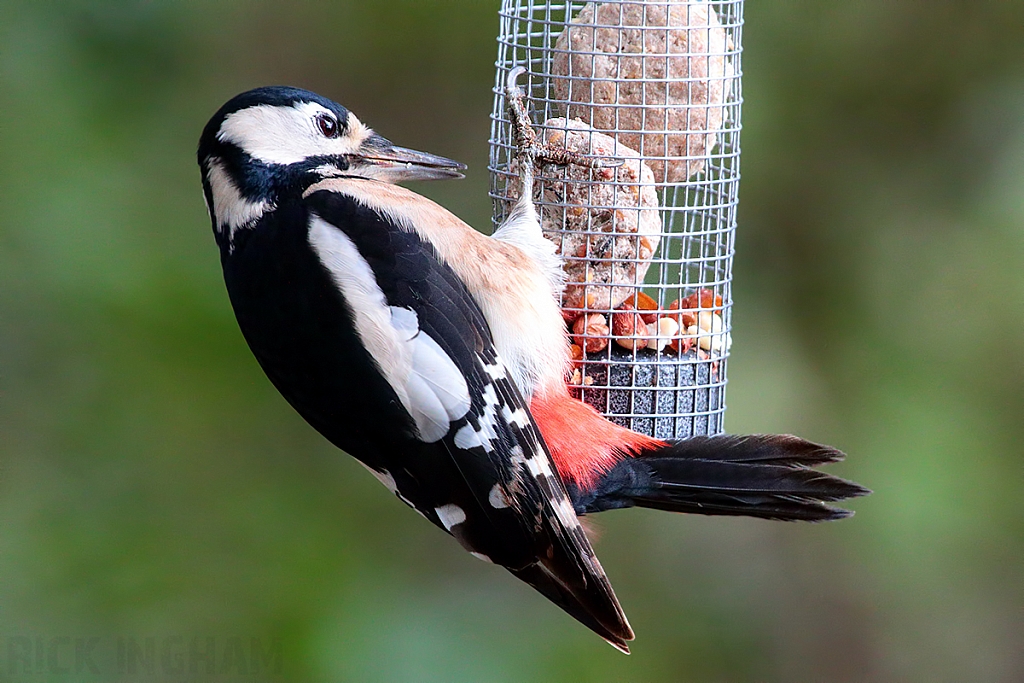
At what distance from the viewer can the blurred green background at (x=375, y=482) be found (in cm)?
327

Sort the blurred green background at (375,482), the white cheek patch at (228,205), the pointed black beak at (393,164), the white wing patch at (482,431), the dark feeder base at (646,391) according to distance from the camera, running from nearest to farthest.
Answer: the white wing patch at (482,431) < the white cheek patch at (228,205) < the pointed black beak at (393,164) < the dark feeder base at (646,391) < the blurred green background at (375,482)

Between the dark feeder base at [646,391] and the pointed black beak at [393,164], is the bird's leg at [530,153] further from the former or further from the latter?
the dark feeder base at [646,391]

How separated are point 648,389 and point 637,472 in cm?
22

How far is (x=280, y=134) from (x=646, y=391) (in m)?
0.86

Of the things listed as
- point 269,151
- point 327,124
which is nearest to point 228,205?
point 269,151

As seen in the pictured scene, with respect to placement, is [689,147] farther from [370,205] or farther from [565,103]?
[370,205]

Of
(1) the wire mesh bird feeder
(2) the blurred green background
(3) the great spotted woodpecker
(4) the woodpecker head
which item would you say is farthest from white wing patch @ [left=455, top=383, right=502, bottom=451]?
(2) the blurred green background

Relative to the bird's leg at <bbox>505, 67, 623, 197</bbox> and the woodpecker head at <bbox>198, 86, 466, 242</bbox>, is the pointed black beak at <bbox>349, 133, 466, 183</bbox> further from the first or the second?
the bird's leg at <bbox>505, 67, 623, 197</bbox>

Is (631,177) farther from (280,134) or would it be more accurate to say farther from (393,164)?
(280,134)

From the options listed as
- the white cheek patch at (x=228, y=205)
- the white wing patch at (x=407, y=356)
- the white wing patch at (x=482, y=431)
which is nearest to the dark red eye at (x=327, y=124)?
the white cheek patch at (x=228, y=205)

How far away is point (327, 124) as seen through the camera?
2131 mm

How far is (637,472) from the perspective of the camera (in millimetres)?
2109

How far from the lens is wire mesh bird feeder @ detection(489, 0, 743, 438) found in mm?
2260

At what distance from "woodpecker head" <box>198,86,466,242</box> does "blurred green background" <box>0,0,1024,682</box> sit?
4.05 feet
